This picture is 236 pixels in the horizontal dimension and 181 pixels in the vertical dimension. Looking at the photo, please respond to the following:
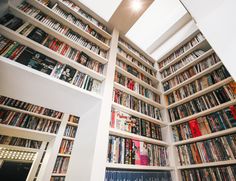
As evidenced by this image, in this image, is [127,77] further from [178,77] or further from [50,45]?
[50,45]

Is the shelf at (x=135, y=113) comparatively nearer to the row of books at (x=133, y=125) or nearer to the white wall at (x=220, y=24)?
the row of books at (x=133, y=125)

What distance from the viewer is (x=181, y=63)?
6.57ft

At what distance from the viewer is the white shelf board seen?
1.02 meters

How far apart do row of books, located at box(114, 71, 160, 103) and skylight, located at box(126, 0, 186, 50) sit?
124cm

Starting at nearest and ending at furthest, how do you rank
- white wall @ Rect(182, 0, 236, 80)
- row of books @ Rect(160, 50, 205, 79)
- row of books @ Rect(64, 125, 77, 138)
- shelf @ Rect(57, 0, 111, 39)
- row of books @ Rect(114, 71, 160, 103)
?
white wall @ Rect(182, 0, 236, 80) → shelf @ Rect(57, 0, 111, 39) → row of books @ Rect(114, 71, 160, 103) → row of books @ Rect(160, 50, 205, 79) → row of books @ Rect(64, 125, 77, 138)

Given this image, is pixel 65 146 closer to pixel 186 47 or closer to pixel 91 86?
pixel 91 86

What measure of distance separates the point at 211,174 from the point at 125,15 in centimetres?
213

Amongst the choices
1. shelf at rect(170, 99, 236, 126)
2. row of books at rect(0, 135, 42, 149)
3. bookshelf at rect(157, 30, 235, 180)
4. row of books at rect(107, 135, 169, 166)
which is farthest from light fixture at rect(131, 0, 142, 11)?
row of books at rect(0, 135, 42, 149)

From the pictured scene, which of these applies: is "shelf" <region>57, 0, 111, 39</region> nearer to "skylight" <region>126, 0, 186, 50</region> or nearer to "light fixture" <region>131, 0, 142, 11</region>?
"light fixture" <region>131, 0, 142, 11</region>

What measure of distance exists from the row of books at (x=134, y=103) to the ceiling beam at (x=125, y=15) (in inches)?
41.2

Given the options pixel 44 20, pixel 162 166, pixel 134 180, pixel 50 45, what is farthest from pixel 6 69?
pixel 162 166

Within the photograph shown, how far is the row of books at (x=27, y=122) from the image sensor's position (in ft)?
6.69

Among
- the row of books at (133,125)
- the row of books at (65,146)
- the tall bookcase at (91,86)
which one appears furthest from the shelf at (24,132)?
the row of books at (133,125)

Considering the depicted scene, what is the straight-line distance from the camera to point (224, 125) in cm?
132
